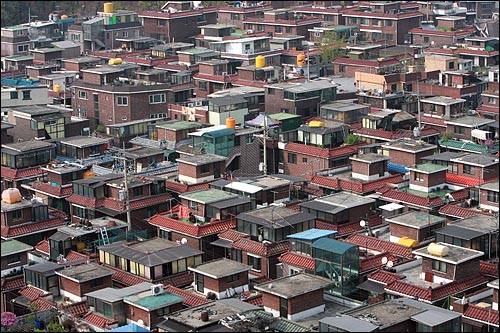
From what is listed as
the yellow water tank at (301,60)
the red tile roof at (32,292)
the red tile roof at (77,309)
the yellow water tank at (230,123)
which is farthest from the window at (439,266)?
the yellow water tank at (301,60)

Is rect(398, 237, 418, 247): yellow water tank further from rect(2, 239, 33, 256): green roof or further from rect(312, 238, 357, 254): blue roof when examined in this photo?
rect(2, 239, 33, 256): green roof

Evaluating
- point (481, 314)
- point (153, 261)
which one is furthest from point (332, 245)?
point (153, 261)

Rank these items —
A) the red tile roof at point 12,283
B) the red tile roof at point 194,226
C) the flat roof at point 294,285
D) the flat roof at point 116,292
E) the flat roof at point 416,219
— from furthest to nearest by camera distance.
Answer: the red tile roof at point 194,226 < the flat roof at point 416,219 < the red tile roof at point 12,283 < the flat roof at point 116,292 < the flat roof at point 294,285

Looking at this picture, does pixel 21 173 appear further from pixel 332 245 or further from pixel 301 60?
pixel 301 60

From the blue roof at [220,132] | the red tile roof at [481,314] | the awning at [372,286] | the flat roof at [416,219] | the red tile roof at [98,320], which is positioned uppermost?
the blue roof at [220,132]

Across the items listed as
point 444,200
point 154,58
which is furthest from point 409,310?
point 154,58

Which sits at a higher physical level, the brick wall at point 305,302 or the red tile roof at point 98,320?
the brick wall at point 305,302

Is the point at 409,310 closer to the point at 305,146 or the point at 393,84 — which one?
the point at 305,146

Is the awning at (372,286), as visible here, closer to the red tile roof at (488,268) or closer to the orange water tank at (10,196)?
the red tile roof at (488,268)
